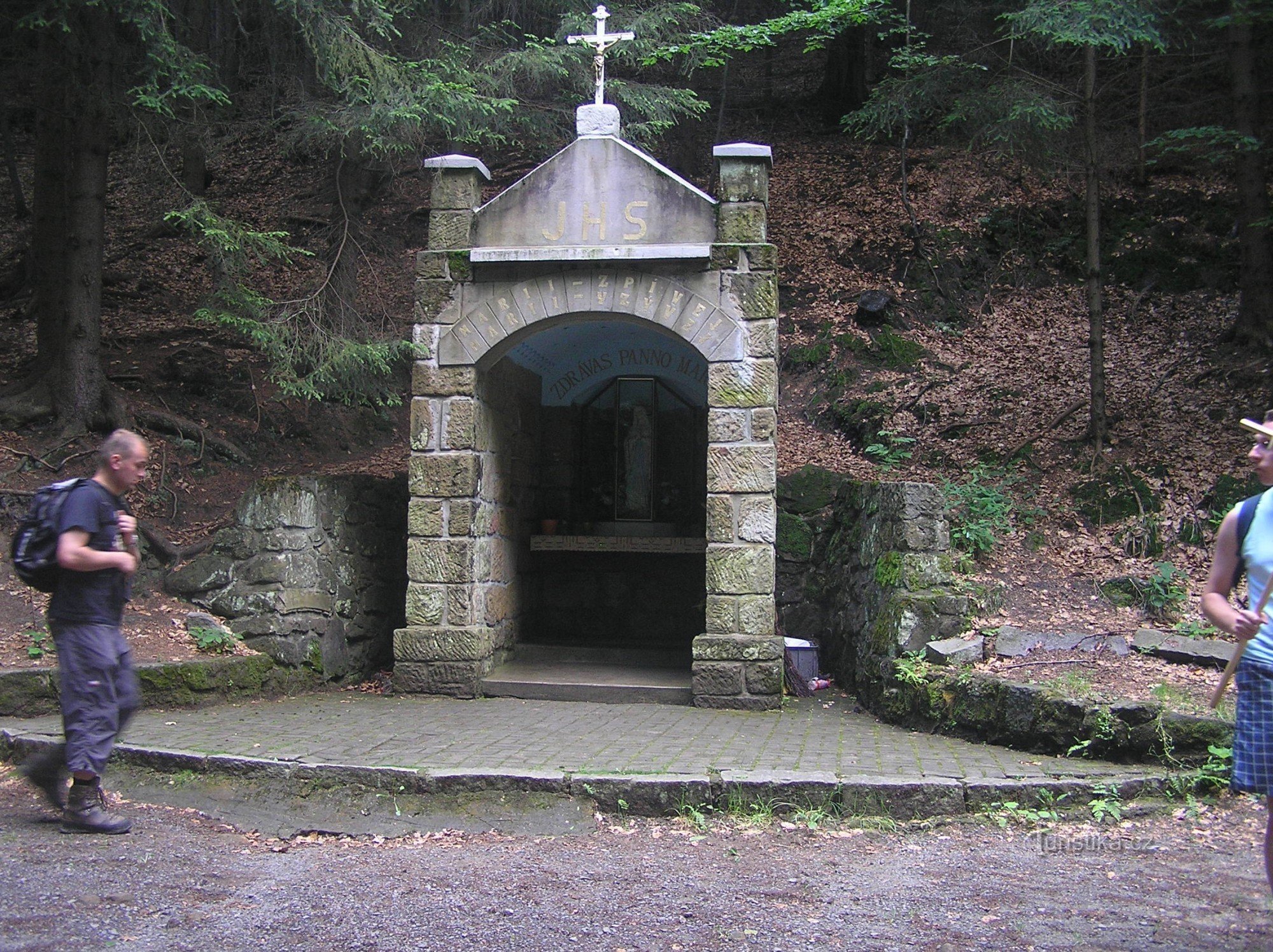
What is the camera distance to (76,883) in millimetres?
3535

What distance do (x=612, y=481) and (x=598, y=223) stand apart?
3.26 metres

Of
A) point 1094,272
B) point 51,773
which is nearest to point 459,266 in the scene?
point 51,773

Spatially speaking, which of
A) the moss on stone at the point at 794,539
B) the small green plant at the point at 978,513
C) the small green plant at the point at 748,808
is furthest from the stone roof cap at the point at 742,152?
the small green plant at the point at 748,808

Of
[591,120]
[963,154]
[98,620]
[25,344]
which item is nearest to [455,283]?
[591,120]

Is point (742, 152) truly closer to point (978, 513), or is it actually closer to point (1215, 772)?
Answer: point (978, 513)

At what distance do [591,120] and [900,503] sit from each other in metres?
3.71

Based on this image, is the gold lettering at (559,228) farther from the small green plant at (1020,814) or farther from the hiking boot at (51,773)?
the small green plant at (1020,814)

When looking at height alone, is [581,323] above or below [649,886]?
above

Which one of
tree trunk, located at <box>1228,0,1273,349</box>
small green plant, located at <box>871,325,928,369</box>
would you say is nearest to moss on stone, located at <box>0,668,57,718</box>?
small green plant, located at <box>871,325,928,369</box>

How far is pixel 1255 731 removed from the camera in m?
2.97

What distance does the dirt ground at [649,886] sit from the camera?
3.21m

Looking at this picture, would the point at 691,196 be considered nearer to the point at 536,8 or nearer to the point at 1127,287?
the point at 536,8

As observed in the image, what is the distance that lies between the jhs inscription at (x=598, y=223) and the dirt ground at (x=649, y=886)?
14.6ft

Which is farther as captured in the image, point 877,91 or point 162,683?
point 877,91
